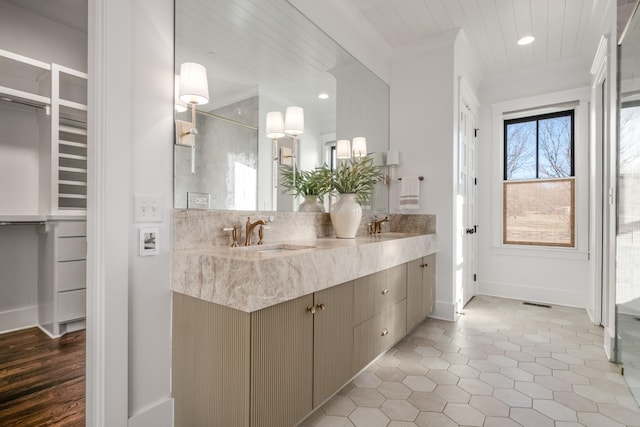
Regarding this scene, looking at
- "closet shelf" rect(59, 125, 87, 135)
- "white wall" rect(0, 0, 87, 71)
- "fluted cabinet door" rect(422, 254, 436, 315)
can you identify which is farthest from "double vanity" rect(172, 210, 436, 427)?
"white wall" rect(0, 0, 87, 71)

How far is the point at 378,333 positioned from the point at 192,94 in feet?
6.02

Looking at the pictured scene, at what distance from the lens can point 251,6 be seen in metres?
1.99

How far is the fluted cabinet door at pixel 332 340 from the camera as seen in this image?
1.60 meters

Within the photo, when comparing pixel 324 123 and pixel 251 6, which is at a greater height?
pixel 251 6

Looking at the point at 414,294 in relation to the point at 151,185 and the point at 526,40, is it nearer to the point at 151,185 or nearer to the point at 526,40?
the point at 151,185

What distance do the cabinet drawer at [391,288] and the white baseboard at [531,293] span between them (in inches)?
94.9

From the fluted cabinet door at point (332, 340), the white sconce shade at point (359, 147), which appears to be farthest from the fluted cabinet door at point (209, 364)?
the white sconce shade at point (359, 147)

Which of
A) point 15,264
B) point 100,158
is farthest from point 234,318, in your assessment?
point 15,264

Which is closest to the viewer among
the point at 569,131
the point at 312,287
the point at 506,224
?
the point at 312,287

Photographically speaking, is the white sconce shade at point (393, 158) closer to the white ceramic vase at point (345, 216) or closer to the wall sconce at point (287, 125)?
the white ceramic vase at point (345, 216)

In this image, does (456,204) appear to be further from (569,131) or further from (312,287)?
(312,287)

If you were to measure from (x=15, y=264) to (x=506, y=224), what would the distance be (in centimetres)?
553

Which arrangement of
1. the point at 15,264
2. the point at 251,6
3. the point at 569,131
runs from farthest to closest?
the point at 569,131
the point at 15,264
the point at 251,6

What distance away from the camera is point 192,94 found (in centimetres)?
155
